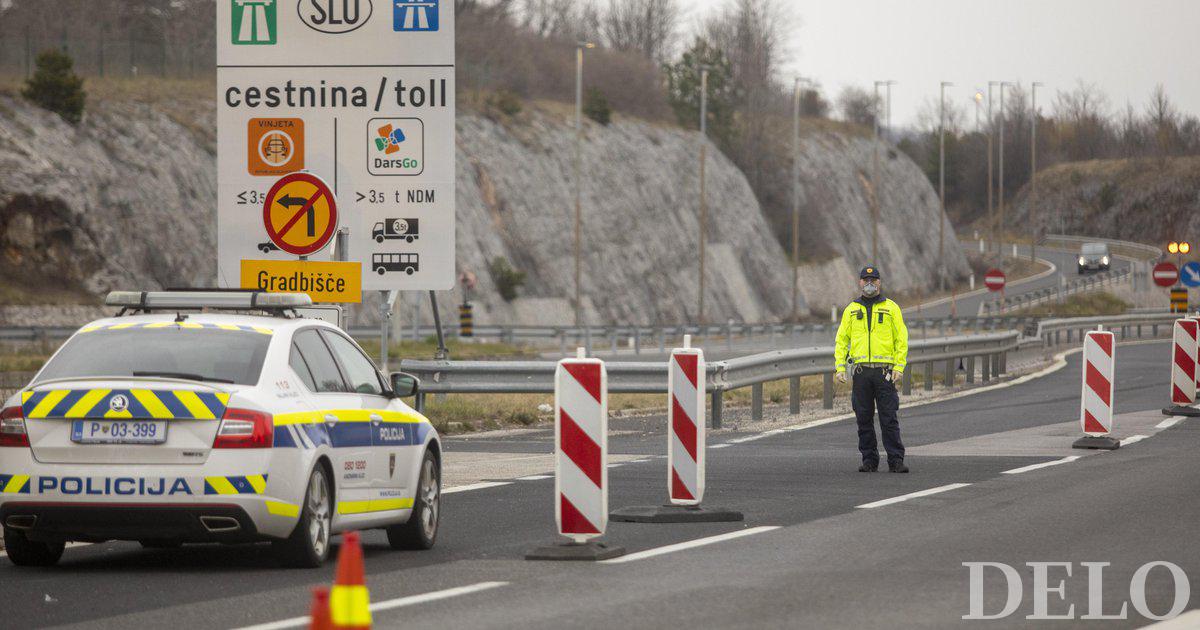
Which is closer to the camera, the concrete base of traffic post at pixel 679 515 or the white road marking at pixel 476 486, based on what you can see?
the concrete base of traffic post at pixel 679 515

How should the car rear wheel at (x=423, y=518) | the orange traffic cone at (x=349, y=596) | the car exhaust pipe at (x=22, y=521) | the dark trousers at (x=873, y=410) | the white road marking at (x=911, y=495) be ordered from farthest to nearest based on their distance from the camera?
1. the dark trousers at (x=873, y=410)
2. the white road marking at (x=911, y=495)
3. the car rear wheel at (x=423, y=518)
4. the car exhaust pipe at (x=22, y=521)
5. the orange traffic cone at (x=349, y=596)

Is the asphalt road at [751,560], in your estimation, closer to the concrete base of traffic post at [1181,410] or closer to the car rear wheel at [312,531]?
the car rear wheel at [312,531]

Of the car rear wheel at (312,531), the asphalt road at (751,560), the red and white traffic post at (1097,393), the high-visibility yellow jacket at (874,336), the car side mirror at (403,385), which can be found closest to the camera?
the asphalt road at (751,560)

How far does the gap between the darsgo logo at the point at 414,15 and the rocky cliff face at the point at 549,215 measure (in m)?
29.5

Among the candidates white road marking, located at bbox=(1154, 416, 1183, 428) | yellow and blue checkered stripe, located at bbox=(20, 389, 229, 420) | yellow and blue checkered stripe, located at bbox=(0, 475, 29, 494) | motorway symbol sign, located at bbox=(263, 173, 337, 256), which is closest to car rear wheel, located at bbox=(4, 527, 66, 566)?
yellow and blue checkered stripe, located at bbox=(0, 475, 29, 494)

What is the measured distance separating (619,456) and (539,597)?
9365 mm

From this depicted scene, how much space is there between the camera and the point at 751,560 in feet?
31.7

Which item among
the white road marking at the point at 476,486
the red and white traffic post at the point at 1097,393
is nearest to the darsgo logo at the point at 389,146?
the white road marking at the point at 476,486

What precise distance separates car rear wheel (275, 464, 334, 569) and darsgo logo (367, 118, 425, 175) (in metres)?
12.3

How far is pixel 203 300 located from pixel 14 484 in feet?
5.47

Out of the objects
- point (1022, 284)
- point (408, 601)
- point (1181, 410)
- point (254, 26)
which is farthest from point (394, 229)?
point (1022, 284)

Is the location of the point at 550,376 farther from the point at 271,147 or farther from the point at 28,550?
the point at 28,550

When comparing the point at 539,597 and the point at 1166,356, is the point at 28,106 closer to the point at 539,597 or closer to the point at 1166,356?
the point at 1166,356

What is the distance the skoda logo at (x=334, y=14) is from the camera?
21.7 m
